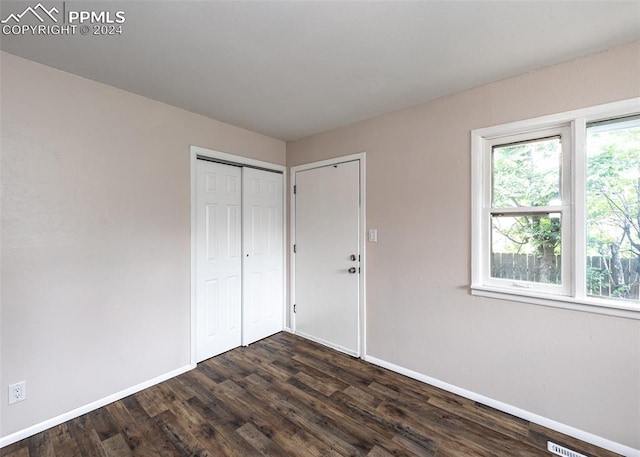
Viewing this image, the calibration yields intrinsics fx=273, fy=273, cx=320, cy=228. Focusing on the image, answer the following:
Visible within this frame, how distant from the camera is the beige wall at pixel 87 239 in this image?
1697 mm

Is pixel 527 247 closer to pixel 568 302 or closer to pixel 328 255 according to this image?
pixel 568 302

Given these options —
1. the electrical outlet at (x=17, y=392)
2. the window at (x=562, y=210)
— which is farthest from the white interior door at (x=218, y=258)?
the window at (x=562, y=210)

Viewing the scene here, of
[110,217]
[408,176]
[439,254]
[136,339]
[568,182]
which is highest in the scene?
[408,176]

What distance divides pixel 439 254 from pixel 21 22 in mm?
2994

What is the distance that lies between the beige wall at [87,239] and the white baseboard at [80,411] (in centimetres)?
4

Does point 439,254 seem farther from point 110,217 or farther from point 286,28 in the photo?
point 110,217

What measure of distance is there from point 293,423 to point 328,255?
5.19 ft

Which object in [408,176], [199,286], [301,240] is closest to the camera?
[408,176]

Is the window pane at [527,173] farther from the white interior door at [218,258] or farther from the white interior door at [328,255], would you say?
the white interior door at [218,258]

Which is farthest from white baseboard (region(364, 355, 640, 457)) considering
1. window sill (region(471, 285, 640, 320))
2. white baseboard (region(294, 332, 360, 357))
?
window sill (region(471, 285, 640, 320))

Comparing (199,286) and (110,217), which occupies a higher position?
(110,217)

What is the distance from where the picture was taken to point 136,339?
2191mm

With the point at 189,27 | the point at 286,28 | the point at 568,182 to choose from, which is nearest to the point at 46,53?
the point at 189,27

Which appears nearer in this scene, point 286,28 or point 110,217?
point 286,28
